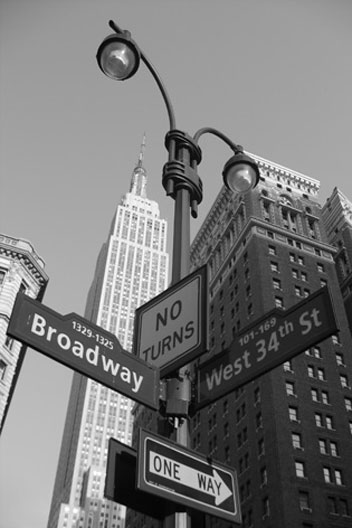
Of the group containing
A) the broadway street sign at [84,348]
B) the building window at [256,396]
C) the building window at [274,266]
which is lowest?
the broadway street sign at [84,348]

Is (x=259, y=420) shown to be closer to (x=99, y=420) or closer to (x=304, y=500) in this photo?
(x=304, y=500)

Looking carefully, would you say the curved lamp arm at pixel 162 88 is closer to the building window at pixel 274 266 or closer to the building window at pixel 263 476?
the building window at pixel 263 476

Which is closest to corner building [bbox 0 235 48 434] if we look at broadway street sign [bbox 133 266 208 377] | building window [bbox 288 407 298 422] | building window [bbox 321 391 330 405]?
building window [bbox 288 407 298 422]

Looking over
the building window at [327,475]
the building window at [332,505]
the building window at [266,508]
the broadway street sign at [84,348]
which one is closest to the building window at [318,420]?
the building window at [327,475]

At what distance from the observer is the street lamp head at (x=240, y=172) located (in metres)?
11.2

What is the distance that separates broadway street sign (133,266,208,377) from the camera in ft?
23.0

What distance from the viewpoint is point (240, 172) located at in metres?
11.2

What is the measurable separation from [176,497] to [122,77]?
743 centimetres

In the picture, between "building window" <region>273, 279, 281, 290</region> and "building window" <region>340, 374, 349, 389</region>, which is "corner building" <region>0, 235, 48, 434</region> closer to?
"building window" <region>273, 279, 281, 290</region>

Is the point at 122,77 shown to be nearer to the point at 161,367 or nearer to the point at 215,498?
the point at 161,367

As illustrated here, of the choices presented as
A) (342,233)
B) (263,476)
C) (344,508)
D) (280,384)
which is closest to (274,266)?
(280,384)

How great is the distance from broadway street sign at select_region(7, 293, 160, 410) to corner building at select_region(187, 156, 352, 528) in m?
31.1

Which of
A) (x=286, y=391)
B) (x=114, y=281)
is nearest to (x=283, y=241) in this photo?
(x=286, y=391)

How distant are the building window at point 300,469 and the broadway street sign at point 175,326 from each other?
49.0m
